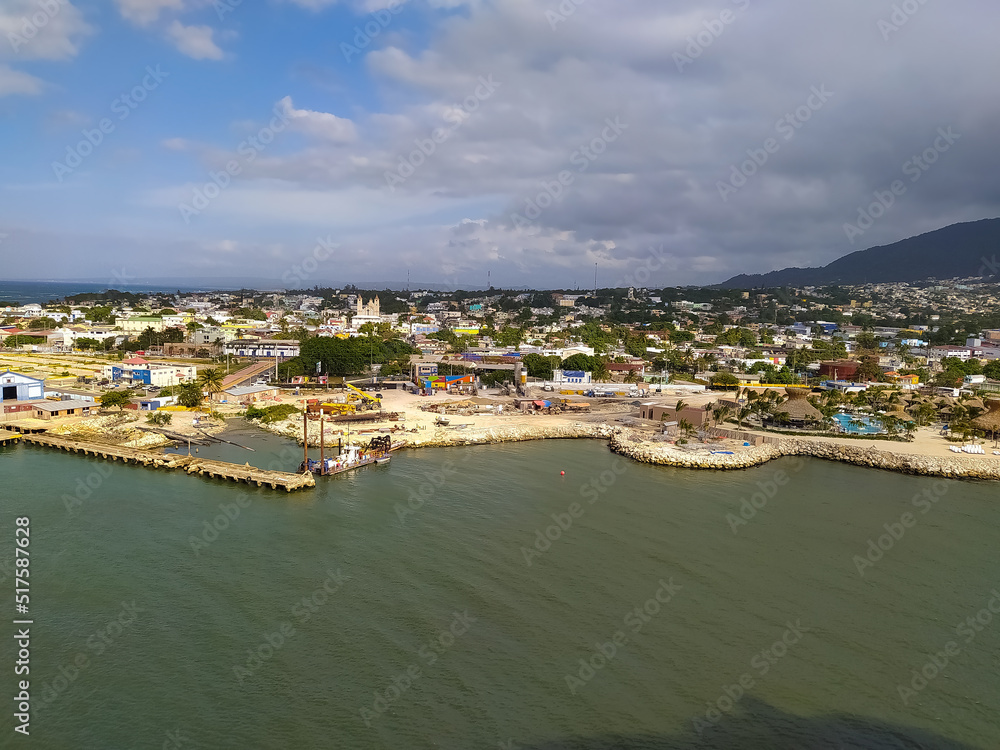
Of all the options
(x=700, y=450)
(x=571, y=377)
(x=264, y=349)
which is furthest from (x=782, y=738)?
(x=264, y=349)

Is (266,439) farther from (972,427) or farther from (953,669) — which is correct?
(972,427)

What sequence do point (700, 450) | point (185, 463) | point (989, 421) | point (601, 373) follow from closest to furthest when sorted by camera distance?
point (185, 463), point (700, 450), point (989, 421), point (601, 373)

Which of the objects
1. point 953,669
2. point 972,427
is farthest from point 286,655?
point 972,427

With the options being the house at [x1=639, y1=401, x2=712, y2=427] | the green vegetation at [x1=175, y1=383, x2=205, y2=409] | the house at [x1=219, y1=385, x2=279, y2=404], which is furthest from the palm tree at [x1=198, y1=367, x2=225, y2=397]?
the house at [x1=639, y1=401, x2=712, y2=427]

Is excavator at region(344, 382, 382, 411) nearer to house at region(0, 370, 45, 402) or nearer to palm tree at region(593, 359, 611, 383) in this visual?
house at region(0, 370, 45, 402)

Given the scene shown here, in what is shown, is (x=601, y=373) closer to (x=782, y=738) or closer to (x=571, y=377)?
(x=571, y=377)

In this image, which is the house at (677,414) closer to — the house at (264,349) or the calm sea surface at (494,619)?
the calm sea surface at (494,619)
